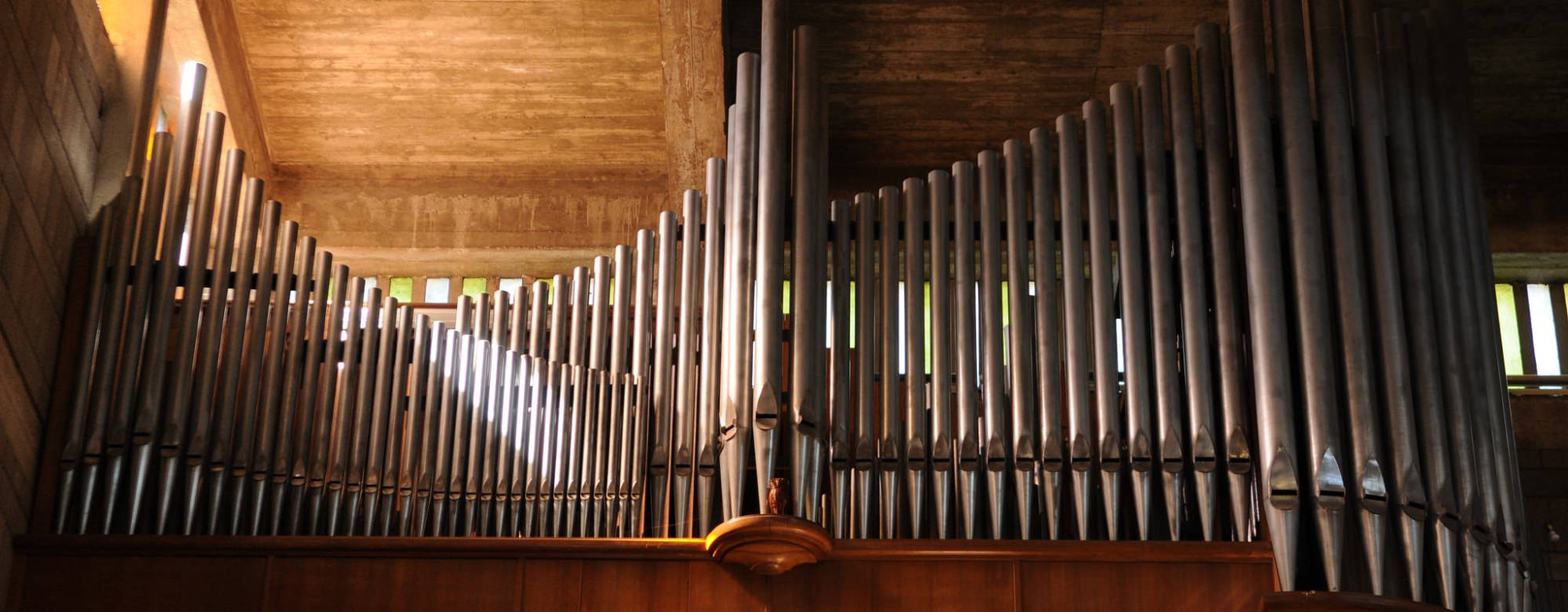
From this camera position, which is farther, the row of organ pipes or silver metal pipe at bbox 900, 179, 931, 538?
silver metal pipe at bbox 900, 179, 931, 538

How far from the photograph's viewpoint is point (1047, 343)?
26.0 feet

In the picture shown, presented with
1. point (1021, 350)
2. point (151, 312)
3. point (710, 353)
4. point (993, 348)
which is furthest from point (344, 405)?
point (1021, 350)

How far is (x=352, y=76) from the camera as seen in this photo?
12.4 m

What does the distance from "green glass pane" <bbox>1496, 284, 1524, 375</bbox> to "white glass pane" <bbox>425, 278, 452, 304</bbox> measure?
24.9ft

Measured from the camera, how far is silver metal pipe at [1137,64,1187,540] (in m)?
7.54

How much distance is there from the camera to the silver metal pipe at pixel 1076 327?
7.59 metres

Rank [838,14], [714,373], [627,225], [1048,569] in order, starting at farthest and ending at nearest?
[627,225] < [838,14] < [714,373] < [1048,569]

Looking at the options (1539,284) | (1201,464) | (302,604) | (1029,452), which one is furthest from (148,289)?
(1539,284)

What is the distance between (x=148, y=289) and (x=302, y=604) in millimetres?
1822

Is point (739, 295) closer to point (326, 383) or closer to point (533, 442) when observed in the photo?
point (533, 442)

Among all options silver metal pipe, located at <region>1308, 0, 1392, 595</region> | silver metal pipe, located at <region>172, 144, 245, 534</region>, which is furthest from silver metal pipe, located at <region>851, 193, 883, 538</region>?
silver metal pipe, located at <region>172, 144, 245, 534</region>

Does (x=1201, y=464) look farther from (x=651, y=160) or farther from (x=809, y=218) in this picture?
(x=651, y=160)

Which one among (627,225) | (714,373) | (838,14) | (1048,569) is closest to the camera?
(1048,569)

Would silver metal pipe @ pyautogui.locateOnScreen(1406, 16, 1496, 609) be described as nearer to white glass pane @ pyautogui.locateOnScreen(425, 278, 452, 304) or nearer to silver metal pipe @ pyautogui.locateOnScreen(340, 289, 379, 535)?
silver metal pipe @ pyautogui.locateOnScreen(340, 289, 379, 535)
